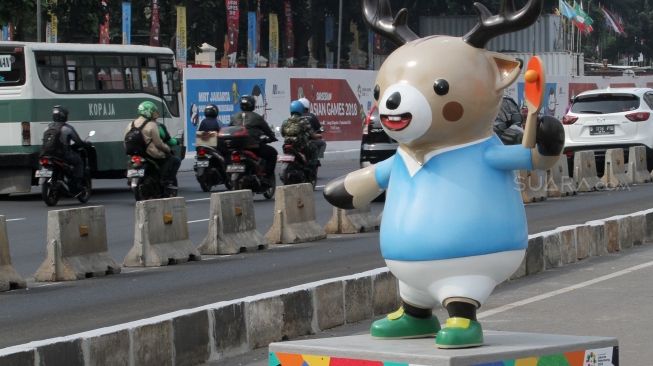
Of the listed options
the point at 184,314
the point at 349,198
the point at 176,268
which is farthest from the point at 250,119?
the point at 349,198

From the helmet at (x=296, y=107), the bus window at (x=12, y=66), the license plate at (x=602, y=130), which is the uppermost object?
the bus window at (x=12, y=66)

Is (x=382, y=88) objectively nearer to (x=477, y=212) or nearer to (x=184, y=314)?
(x=477, y=212)

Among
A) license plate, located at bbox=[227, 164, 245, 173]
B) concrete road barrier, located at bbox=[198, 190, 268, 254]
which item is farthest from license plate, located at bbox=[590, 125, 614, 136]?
concrete road barrier, located at bbox=[198, 190, 268, 254]

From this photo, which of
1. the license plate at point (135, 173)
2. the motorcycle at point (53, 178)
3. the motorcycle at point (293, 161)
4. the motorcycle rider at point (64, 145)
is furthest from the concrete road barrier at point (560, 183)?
the motorcycle at point (53, 178)

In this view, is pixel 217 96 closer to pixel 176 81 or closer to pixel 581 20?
pixel 176 81

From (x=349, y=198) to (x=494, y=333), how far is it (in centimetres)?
92

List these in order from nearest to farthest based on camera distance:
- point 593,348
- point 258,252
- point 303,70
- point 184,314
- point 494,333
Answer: point 593,348 < point 494,333 < point 184,314 < point 258,252 < point 303,70

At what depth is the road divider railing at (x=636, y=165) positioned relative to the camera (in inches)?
1045

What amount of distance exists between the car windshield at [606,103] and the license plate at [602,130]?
0.28 meters

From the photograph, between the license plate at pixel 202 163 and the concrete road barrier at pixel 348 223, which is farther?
the license plate at pixel 202 163

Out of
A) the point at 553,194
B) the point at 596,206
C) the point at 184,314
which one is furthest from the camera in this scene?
the point at 553,194

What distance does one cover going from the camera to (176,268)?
47.7 feet

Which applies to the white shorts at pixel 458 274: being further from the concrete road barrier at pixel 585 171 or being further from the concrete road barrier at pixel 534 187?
the concrete road barrier at pixel 585 171

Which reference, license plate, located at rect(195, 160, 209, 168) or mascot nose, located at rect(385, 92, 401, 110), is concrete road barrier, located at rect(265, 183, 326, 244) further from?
mascot nose, located at rect(385, 92, 401, 110)
